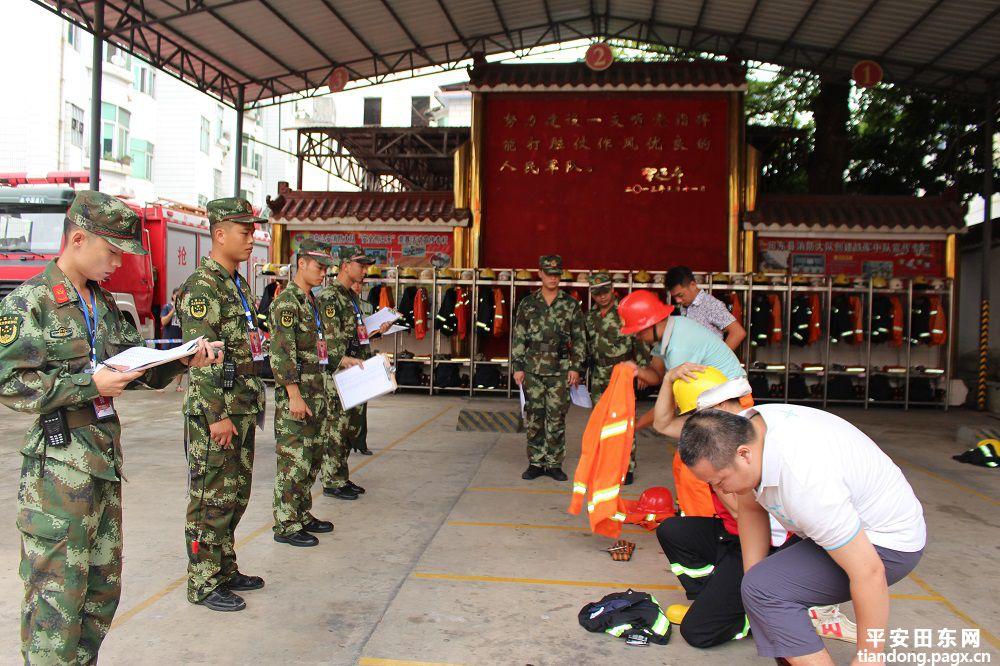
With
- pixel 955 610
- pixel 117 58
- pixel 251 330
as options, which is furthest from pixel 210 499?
pixel 117 58

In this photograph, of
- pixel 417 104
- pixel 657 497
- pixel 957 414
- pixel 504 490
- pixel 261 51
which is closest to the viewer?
pixel 657 497

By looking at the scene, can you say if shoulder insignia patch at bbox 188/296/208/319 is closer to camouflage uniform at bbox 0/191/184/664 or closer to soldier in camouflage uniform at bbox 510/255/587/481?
camouflage uniform at bbox 0/191/184/664

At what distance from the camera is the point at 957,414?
11.8m

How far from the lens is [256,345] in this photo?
4.05 meters

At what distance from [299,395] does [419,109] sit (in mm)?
34315

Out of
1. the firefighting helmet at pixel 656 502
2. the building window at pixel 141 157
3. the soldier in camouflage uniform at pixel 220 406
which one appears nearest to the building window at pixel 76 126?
the building window at pixel 141 157

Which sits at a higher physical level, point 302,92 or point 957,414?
point 302,92

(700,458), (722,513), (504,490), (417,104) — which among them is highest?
Result: (417,104)

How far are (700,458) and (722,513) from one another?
1.60 m

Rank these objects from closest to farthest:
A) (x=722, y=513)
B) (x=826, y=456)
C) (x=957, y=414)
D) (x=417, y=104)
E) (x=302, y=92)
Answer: (x=826, y=456) < (x=722, y=513) < (x=957, y=414) < (x=302, y=92) < (x=417, y=104)

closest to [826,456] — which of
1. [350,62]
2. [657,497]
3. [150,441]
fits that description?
[657,497]

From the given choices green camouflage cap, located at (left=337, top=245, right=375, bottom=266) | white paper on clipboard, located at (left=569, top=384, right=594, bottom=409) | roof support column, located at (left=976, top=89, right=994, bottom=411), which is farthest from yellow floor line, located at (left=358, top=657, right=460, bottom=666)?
roof support column, located at (left=976, top=89, right=994, bottom=411)

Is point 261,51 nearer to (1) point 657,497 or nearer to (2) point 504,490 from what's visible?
(2) point 504,490

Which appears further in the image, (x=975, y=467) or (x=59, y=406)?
(x=975, y=467)
